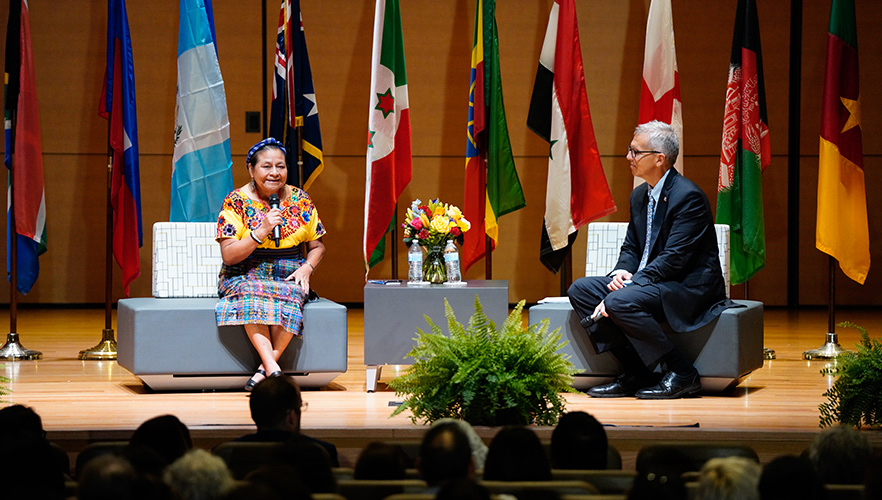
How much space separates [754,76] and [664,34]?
0.61 m

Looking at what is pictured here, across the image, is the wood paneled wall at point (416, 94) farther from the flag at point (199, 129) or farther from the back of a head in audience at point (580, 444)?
the back of a head in audience at point (580, 444)

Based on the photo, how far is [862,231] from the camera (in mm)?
6117

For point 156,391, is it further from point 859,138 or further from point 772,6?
point 772,6

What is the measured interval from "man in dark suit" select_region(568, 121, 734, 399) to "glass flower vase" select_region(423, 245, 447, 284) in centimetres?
68

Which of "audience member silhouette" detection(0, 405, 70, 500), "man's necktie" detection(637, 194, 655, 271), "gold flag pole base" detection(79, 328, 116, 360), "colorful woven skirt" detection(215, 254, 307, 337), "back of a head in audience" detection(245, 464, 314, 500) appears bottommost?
"gold flag pole base" detection(79, 328, 116, 360)

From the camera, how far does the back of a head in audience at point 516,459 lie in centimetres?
216

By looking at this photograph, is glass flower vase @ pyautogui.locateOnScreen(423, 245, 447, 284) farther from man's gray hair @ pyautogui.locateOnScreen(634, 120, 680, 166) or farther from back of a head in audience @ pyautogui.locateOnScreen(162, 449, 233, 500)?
back of a head in audience @ pyautogui.locateOnScreen(162, 449, 233, 500)

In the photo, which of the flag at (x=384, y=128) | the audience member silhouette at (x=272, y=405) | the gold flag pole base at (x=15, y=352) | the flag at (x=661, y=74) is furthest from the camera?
the flag at (x=661, y=74)

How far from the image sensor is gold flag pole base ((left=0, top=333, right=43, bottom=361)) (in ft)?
19.1

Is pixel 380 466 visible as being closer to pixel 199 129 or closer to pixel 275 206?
pixel 275 206

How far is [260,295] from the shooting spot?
4.78m

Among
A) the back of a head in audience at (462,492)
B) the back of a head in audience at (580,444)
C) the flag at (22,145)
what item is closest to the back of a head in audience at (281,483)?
the back of a head in audience at (462,492)

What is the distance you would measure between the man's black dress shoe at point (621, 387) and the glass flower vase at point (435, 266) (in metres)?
0.92

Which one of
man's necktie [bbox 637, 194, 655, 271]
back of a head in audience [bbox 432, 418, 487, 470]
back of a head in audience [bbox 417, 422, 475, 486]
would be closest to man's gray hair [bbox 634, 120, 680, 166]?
man's necktie [bbox 637, 194, 655, 271]
